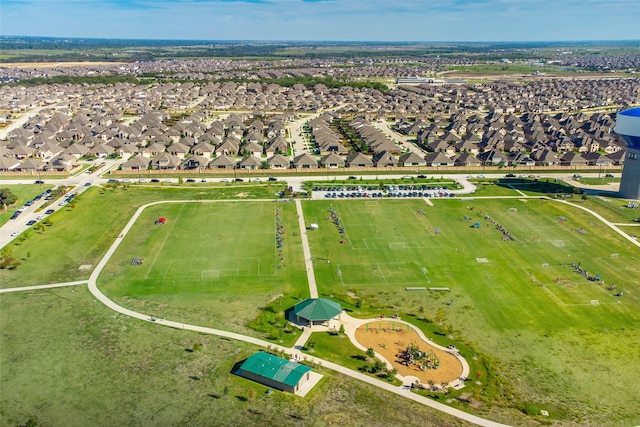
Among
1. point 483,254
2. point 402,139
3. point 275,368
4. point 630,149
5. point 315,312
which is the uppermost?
point 630,149

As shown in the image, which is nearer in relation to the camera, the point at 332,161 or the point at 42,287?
the point at 42,287

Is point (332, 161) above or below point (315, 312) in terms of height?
above

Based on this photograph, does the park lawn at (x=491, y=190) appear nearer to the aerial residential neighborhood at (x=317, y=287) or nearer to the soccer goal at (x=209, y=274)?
the aerial residential neighborhood at (x=317, y=287)

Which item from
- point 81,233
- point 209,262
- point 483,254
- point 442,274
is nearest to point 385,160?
point 483,254

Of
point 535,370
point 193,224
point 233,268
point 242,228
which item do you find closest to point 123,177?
point 193,224

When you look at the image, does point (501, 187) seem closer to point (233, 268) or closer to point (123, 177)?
point (233, 268)

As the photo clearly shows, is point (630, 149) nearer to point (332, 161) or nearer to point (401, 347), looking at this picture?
point (332, 161)

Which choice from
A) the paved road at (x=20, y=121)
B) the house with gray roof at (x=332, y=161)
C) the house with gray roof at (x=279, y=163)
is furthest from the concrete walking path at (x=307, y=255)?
the paved road at (x=20, y=121)

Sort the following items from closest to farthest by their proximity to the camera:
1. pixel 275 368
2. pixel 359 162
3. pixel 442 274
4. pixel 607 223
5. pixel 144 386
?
1. pixel 144 386
2. pixel 275 368
3. pixel 442 274
4. pixel 607 223
5. pixel 359 162
